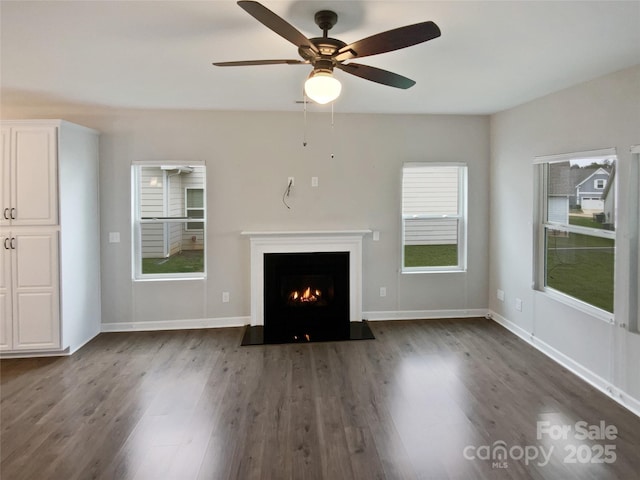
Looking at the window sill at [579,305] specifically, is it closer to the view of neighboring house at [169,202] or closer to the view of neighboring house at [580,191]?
the view of neighboring house at [580,191]

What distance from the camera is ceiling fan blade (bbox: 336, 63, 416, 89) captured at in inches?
84.9

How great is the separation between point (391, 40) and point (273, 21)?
1.90 feet

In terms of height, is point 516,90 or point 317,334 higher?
point 516,90

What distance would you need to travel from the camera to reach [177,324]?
14.9 ft


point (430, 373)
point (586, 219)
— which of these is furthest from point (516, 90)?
point (430, 373)

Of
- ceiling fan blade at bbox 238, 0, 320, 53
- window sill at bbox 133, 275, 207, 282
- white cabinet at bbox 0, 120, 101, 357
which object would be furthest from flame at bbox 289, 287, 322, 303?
ceiling fan blade at bbox 238, 0, 320, 53

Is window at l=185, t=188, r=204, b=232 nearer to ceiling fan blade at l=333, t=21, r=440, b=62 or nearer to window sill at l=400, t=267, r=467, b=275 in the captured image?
window sill at l=400, t=267, r=467, b=275

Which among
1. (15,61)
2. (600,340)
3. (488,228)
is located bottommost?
(600,340)

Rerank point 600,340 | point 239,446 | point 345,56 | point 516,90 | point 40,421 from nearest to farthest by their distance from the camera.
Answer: point 345,56 → point 239,446 → point 40,421 → point 600,340 → point 516,90

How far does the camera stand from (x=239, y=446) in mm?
2348

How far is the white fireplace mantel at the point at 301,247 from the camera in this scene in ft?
14.7

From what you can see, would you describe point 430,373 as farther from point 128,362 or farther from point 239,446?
point 128,362

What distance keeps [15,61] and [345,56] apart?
2.52m

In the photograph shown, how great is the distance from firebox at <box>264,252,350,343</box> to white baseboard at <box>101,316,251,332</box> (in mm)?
417
